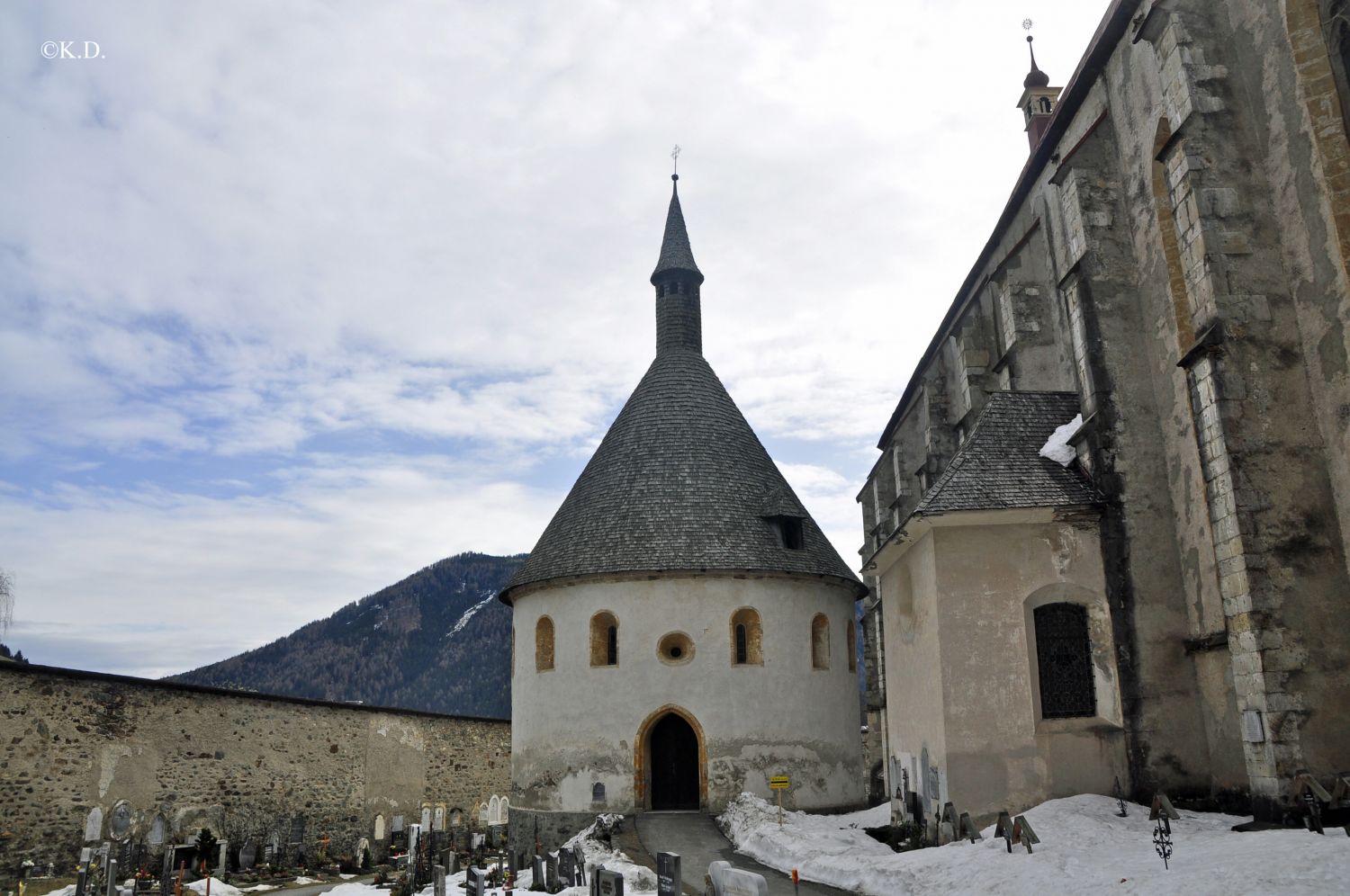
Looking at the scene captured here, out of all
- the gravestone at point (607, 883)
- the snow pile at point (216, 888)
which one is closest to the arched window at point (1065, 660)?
the gravestone at point (607, 883)

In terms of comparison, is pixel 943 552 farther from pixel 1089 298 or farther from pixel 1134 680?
pixel 1089 298

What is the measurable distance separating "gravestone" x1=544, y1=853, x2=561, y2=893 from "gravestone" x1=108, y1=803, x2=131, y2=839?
8.52 metres

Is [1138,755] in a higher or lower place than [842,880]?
higher

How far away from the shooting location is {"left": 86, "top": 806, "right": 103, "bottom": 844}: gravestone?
18.1 m

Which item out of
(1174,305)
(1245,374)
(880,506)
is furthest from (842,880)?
(880,506)

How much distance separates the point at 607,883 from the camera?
40.0 ft

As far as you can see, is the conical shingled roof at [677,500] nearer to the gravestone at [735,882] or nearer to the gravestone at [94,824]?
the gravestone at [94,824]

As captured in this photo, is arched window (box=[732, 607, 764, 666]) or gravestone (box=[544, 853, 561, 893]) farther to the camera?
arched window (box=[732, 607, 764, 666])

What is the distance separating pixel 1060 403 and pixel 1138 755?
18.6 feet

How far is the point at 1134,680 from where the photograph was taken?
14281mm

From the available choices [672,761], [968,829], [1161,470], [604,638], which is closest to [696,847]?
[672,761]

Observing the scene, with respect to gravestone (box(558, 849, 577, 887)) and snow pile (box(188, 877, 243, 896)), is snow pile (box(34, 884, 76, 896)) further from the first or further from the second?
gravestone (box(558, 849, 577, 887))

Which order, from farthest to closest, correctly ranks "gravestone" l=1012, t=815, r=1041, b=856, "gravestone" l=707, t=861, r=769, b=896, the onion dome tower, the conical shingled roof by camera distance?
the onion dome tower, the conical shingled roof, "gravestone" l=1012, t=815, r=1041, b=856, "gravestone" l=707, t=861, r=769, b=896

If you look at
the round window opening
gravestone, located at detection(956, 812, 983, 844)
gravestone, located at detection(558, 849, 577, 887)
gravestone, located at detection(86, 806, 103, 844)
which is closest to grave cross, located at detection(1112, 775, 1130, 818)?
gravestone, located at detection(956, 812, 983, 844)
